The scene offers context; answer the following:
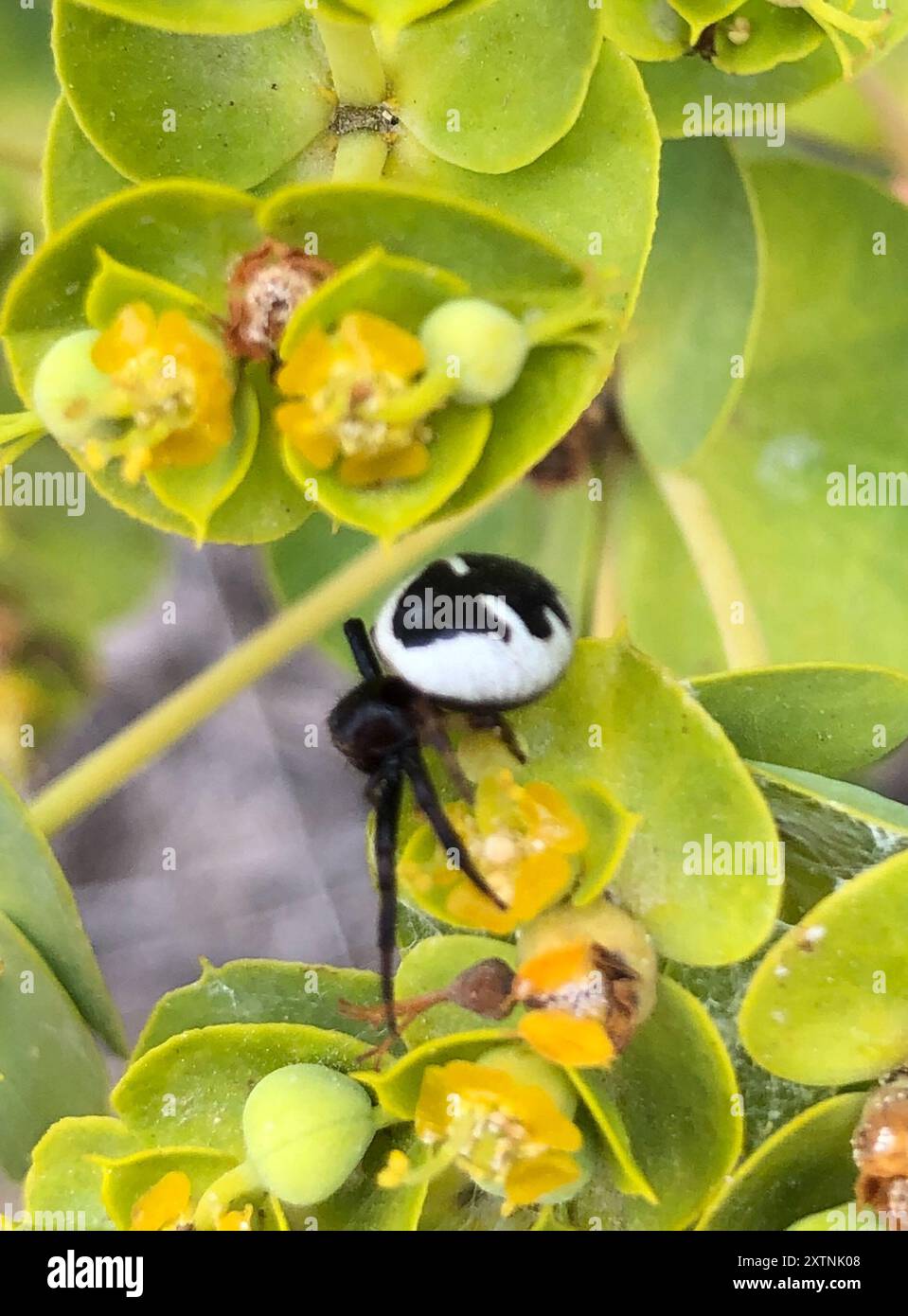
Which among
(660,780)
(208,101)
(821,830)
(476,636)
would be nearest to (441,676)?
(476,636)

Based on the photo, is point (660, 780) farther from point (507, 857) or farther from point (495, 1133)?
point (495, 1133)

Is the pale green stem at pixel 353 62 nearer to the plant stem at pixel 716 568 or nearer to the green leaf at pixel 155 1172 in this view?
the plant stem at pixel 716 568

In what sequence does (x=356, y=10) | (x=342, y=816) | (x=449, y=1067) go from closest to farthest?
(x=356, y=10) → (x=449, y=1067) → (x=342, y=816)

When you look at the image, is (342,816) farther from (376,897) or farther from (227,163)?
(227,163)

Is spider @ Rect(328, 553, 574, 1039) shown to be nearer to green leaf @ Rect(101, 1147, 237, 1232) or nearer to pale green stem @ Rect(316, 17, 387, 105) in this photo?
green leaf @ Rect(101, 1147, 237, 1232)

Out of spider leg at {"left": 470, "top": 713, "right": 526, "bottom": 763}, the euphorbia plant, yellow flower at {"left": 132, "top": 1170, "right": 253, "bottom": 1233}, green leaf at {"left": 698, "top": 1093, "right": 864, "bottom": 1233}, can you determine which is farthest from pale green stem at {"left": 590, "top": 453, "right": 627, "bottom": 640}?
yellow flower at {"left": 132, "top": 1170, "right": 253, "bottom": 1233}

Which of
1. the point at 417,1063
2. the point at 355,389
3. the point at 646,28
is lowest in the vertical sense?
the point at 417,1063
